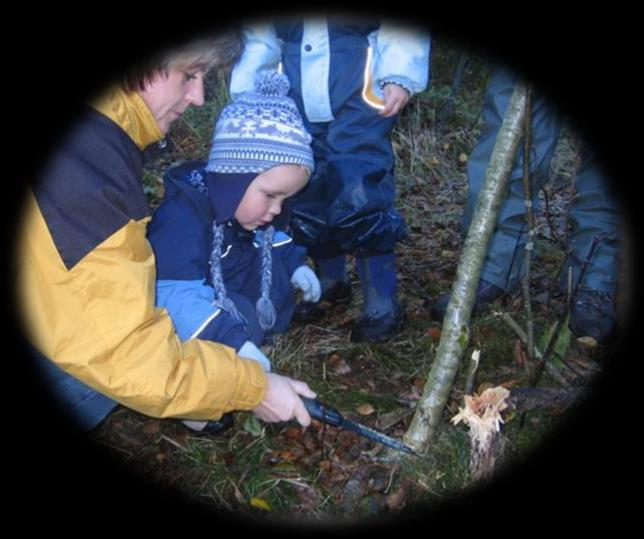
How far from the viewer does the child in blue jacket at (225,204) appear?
2.43 m

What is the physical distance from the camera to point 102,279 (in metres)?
1.81

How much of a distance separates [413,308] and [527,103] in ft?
6.14

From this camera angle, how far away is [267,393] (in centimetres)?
217

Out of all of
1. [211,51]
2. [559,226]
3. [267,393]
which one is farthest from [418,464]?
[559,226]

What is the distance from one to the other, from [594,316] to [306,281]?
153cm

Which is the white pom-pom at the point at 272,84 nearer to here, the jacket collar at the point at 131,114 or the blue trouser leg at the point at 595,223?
the jacket collar at the point at 131,114

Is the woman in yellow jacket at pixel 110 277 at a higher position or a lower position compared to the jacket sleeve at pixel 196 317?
higher

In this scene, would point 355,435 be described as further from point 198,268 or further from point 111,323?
point 111,323

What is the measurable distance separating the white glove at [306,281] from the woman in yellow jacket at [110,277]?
130cm

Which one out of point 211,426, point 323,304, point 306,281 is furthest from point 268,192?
point 323,304

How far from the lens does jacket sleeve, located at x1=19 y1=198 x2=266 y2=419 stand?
1803 mm

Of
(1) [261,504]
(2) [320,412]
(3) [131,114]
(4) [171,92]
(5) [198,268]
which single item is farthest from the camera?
(5) [198,268]

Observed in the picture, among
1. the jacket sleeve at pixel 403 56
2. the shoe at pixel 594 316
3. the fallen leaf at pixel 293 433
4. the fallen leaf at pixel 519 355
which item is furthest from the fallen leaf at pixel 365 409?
the jacket sleeve at pixel 403 56


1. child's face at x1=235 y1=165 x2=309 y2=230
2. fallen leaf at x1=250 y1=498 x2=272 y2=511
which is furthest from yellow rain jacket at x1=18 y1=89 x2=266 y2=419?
child's face at x1=235 y1=165 x2=309 y2=230
